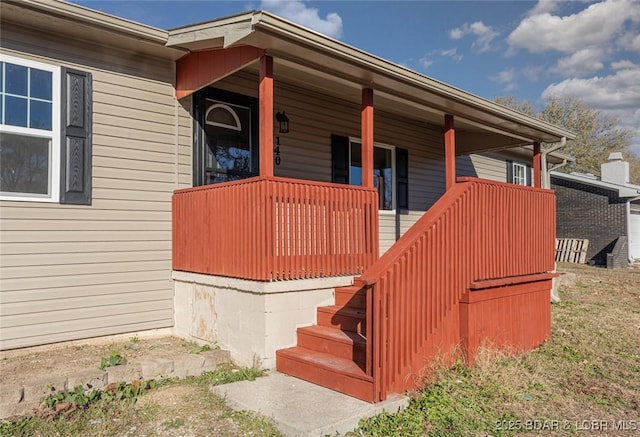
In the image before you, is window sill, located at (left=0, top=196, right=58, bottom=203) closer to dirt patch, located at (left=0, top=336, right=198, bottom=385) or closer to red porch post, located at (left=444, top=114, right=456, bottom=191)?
dirt patch, located at (left=0, top=336, right=198, bottom=385)

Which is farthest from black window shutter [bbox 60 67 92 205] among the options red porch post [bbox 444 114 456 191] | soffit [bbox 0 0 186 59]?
red porch post [bbox 444 114 456 191]

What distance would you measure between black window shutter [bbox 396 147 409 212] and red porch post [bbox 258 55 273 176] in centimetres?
442

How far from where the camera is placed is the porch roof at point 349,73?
4.15m

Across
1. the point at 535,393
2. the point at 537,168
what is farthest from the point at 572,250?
the point at 535,393

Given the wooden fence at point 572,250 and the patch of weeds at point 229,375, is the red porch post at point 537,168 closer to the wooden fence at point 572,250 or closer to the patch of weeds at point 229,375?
the patch of weeds at point 229,375

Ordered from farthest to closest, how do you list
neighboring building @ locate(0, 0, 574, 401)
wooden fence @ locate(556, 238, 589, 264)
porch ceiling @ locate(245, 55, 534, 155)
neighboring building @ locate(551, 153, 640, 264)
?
wooden fence @ locate(556, 238, 589, 264), neighboring building @ locate(551, 153, 640, 264), porch ceiling @ locate(245, 55, 534, 155), neighboring building @ locate(0, 0, 574, 401)

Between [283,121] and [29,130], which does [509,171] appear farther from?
[29,130]

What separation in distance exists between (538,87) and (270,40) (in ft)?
100

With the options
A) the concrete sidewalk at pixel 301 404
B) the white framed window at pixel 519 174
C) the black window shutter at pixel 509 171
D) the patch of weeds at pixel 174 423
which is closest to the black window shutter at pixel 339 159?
the concrete sidewalk at pixel 301 404

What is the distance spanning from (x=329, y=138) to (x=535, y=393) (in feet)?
15.4

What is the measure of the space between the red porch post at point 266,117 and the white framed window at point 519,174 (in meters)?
9.69

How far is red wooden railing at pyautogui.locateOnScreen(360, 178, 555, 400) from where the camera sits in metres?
3.54

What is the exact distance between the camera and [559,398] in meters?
3.76

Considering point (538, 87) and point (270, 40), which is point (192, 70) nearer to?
point (270, 40)
